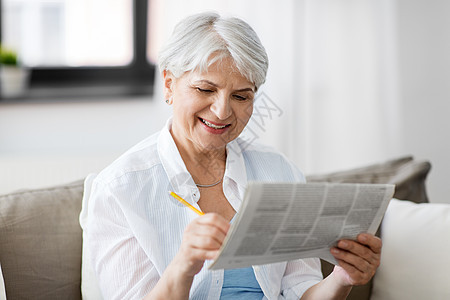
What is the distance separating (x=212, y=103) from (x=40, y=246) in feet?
1.86

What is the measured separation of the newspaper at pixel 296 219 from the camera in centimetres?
98

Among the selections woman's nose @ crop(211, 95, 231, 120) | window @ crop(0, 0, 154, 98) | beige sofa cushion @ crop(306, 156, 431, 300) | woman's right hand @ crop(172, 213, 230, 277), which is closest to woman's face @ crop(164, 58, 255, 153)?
woman's nose @ crop(211, 95, 231, 120)

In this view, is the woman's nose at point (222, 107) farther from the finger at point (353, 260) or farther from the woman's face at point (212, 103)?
the finger at point (353, 260)

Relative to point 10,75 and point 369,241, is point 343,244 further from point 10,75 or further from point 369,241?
point 10,75

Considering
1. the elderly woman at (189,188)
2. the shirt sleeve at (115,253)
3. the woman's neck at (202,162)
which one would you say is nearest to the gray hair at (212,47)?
the elderly woman at (189,188)

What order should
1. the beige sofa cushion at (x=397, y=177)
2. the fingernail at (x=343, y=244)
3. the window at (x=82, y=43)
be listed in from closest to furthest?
the fingernail at (x=343, y=244) → the beige sofa cushion at (x=397, y=177) → the window at (x=82, y=43)

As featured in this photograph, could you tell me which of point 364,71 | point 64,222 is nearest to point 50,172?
point 64,222

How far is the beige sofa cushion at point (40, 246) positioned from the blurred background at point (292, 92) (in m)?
1.10

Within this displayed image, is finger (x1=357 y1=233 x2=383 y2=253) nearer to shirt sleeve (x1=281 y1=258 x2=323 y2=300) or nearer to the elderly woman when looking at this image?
the elderly woman

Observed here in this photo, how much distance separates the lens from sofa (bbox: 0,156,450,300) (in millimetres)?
1494

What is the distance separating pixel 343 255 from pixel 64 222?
0.74 m

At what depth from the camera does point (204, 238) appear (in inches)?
41.6

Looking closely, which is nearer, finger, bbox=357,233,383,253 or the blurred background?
finger, bbox=357,233,383,253

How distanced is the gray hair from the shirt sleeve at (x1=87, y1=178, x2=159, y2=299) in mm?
330
